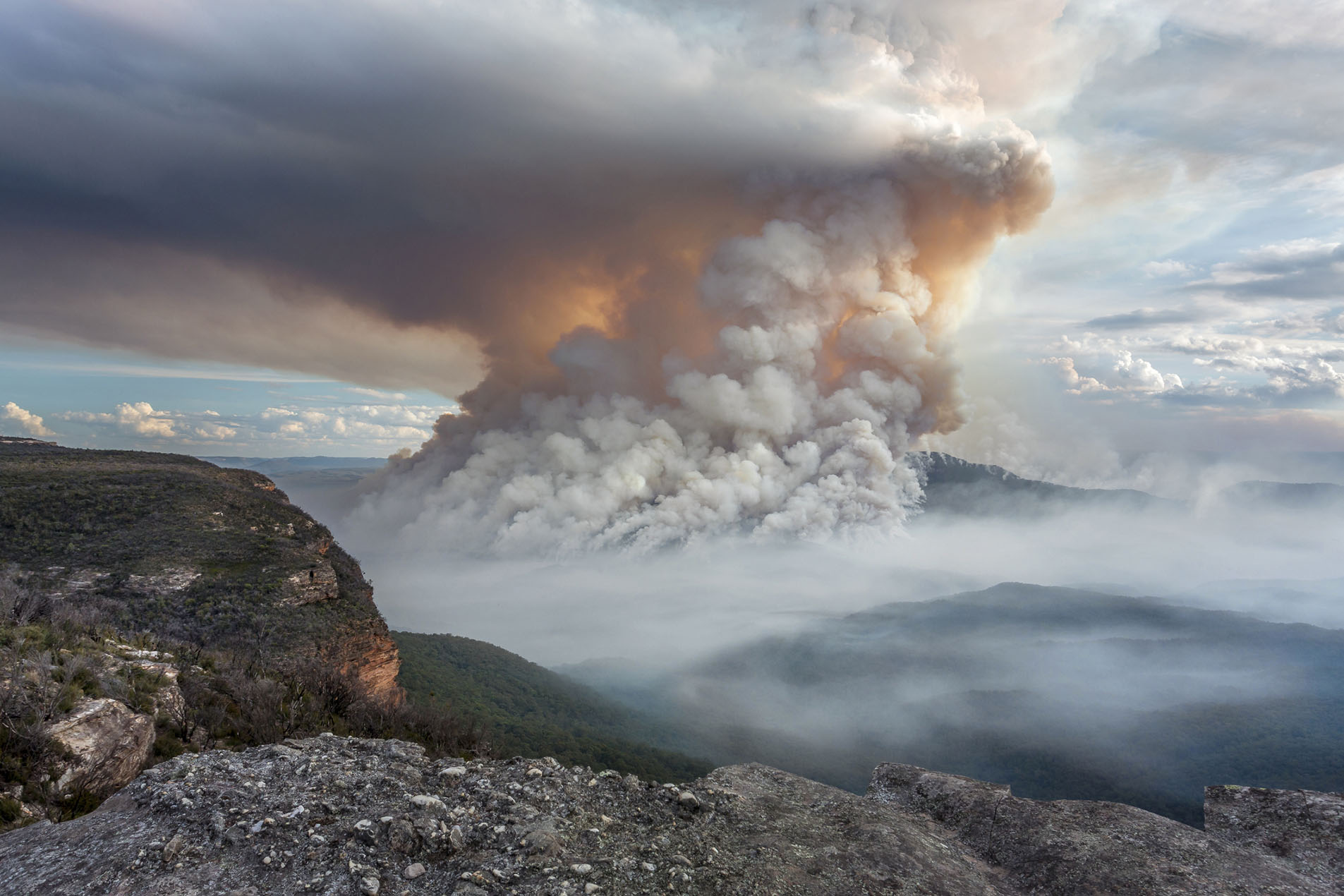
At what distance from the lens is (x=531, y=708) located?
6938 cm

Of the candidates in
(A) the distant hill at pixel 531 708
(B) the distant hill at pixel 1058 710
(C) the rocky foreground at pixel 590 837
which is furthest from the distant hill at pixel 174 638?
(B) the distant hill at pixel 1058 710

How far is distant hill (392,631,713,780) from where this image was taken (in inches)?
1896

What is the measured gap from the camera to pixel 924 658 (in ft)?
613

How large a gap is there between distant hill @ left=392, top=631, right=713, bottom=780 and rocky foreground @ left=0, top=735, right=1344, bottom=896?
27122 millimetres

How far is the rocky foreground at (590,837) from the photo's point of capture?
25.1ft

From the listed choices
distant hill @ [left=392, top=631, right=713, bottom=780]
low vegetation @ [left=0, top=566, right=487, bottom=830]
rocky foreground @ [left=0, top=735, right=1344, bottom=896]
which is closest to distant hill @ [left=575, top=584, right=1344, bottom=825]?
distant hill @ [left=392, top=631, right=713, bottom=780]

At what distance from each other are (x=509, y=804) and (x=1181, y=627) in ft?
853

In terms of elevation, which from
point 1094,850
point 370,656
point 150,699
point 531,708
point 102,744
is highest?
point 102,744

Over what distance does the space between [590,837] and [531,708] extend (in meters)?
66.5

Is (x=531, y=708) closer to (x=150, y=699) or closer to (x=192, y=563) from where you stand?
(x=192, y=563)

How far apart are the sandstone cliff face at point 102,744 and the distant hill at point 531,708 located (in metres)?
24.9

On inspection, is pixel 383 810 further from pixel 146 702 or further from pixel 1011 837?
pixel 1011 837

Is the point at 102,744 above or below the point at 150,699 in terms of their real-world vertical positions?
above

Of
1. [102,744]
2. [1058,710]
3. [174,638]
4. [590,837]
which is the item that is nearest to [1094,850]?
[590,837]
